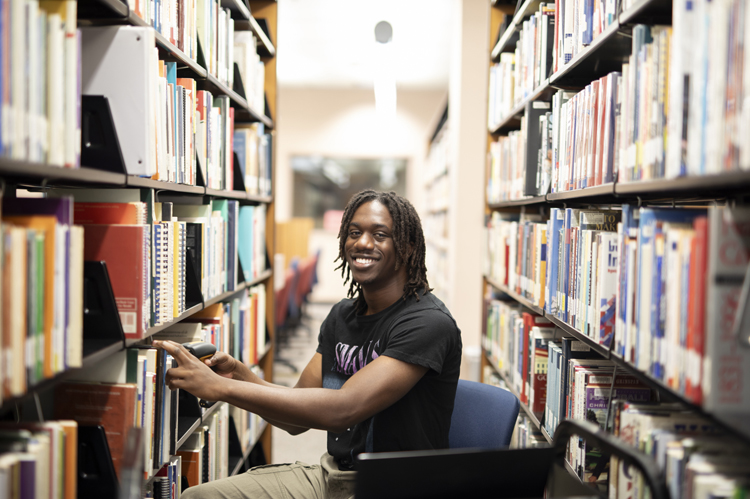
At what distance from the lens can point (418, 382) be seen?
1531 millimetres

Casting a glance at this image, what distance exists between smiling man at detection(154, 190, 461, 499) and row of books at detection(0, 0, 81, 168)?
Answer: 0.57m

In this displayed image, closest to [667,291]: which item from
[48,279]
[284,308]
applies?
[48,279]

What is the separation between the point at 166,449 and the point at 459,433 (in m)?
0.85

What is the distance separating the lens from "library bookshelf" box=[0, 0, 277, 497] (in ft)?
3.26

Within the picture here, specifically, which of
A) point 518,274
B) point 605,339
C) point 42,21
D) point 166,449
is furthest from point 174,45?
point 518,274

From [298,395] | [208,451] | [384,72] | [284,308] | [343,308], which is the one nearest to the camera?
[298,395]

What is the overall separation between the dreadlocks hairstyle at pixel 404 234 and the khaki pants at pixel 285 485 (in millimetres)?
499

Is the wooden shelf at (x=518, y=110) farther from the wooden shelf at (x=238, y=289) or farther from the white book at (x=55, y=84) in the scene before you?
the white book at (x=55, y=84)

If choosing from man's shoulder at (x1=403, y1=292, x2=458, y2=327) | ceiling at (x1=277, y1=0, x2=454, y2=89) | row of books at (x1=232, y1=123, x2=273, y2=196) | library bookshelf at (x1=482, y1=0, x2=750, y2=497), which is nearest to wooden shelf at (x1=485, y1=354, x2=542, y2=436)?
library bookshelf at (x1=482, y1=0, x2=750, y2=497)

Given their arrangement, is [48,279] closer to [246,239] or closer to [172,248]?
[172,248]

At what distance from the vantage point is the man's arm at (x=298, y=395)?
4.40 ft

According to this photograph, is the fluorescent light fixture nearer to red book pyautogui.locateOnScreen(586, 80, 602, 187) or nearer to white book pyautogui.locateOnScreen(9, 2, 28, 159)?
red book pyautogui.locateOnScreen(586, 80, 602, 187)

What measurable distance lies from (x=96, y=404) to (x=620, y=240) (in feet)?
4.01

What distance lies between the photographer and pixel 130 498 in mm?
896
